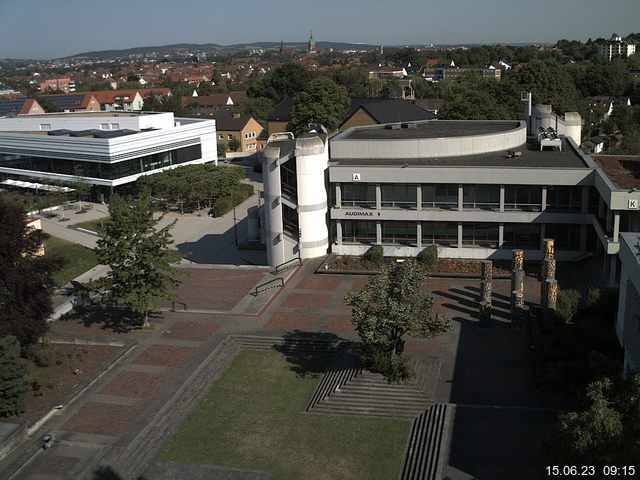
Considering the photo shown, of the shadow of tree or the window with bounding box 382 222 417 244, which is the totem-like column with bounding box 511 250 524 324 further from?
the window with bounding box 382 222 417 244

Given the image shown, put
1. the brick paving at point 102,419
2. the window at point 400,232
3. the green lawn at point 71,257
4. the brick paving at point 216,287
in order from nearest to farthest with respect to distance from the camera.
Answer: the brick paving at point 102,419
the brick paving at point 216,287
the window at point 400,232
the green lawn at point 71,257

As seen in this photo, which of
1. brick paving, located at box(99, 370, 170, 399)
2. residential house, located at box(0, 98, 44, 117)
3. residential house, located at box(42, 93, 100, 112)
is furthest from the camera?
residential house, located at box(42, 93, 100, 112)

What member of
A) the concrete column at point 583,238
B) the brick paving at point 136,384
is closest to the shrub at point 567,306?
the concrete column at point 583,238

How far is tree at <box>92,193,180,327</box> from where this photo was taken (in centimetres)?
3116

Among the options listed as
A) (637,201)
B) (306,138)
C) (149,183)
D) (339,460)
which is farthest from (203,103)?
(339,460)

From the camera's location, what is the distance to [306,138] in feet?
134

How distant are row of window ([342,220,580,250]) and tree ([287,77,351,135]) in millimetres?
36007

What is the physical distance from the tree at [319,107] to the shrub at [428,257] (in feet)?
128

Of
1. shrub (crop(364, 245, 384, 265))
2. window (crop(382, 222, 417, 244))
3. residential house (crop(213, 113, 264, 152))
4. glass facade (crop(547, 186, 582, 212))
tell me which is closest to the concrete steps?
shrub (crop(364, 245, 384, 265))

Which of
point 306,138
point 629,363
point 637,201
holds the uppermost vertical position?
point 306,138

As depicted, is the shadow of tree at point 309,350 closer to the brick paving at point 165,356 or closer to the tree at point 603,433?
the brick paving at point 165,356

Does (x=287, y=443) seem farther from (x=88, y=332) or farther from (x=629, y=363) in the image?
(x=88, y=332)

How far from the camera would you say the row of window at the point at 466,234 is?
3950 cm

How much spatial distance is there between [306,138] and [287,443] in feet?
70.9
